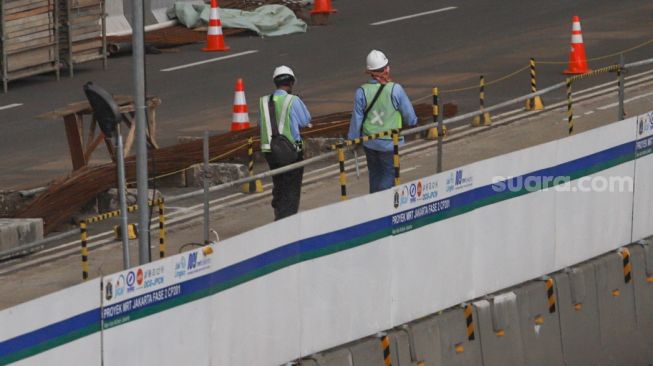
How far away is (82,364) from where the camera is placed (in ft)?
39.1

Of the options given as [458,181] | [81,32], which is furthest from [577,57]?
[458,181]

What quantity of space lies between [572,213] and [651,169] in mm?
1634

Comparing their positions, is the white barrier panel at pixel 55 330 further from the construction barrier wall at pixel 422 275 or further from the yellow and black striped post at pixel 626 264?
the yellow and black striped post at pixel 626 264

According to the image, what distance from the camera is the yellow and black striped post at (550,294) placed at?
16.8 meters

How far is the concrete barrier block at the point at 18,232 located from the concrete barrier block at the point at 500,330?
503 centimetres

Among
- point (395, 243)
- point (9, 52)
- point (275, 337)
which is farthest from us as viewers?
point (9, 52)

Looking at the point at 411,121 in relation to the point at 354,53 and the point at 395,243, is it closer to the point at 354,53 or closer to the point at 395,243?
the point at 395,243

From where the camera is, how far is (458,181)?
15609mm

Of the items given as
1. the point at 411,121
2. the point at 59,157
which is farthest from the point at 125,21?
the point at 411,121

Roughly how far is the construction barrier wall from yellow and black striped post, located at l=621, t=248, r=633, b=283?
0.07 meters

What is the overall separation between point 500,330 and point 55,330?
18.7ft

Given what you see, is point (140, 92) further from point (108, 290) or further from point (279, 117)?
point (279, 117)

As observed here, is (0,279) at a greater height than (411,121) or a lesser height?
lesser

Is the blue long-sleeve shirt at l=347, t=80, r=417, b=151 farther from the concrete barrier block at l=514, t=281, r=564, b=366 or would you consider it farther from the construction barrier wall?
the concrete barrier block at l=514, t=281, r=564, b=366
